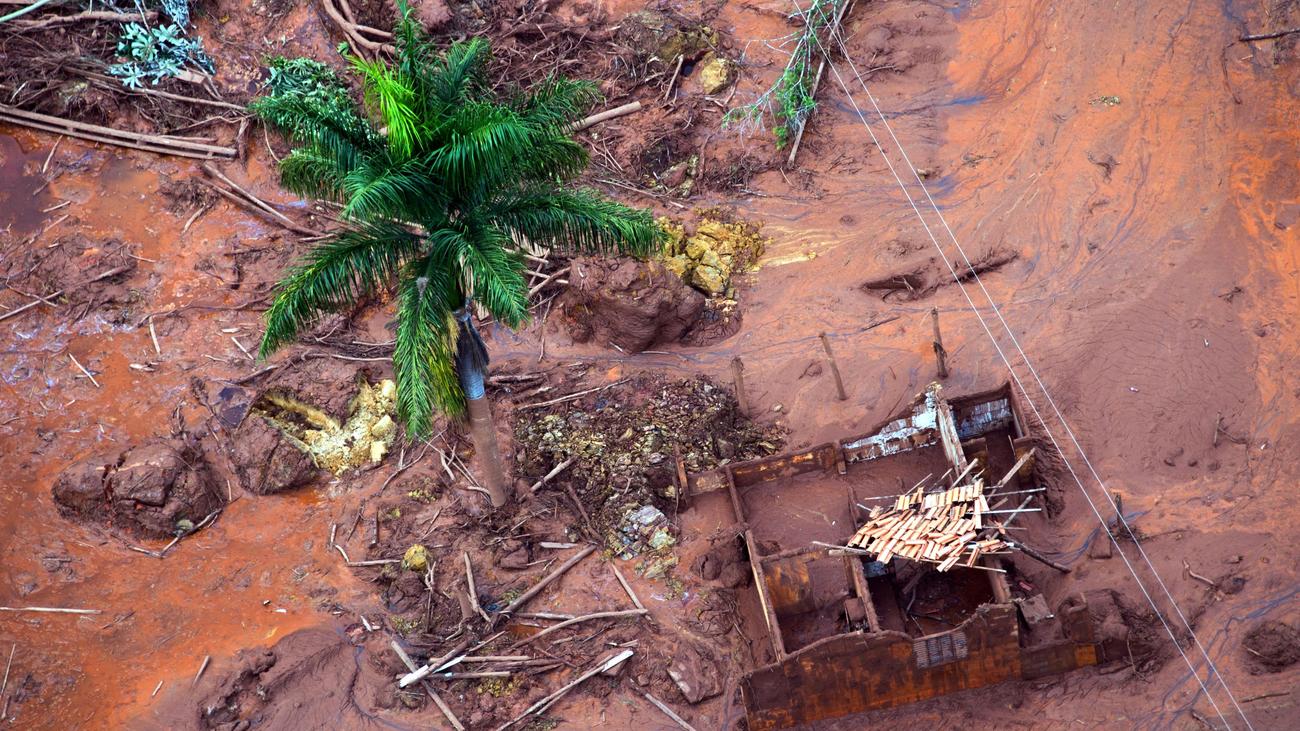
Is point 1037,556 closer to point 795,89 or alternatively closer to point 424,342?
point 424,342

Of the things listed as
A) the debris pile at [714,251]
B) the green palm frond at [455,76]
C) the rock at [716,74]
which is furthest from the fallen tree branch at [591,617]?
the rock at [716,74]

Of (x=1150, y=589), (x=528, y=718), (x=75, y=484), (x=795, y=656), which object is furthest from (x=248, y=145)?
(x=1150, y=589)

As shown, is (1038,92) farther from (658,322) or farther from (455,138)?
(455,138)

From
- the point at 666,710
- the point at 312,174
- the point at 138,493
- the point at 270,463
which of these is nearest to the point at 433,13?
the point at 270,463

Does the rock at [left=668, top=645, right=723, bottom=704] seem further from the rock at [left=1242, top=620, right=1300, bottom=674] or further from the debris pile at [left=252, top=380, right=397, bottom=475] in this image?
the rock at [left=1242, top=620, right=1300, bottom=674]

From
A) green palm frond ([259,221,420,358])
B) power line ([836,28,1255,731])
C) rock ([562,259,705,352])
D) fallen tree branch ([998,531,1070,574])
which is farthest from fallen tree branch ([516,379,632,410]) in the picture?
fallen tree branch ([998,531,1070,574])
